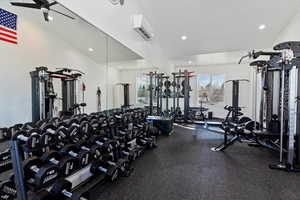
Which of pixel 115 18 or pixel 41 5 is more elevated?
pixel 115 18

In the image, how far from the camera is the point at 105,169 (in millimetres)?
2141

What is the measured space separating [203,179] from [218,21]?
4.57 meters

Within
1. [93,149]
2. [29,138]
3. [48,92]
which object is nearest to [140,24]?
[48,92]

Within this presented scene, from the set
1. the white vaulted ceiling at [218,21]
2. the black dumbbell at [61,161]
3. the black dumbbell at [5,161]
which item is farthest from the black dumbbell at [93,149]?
the white vaulted ceiling at [218,21]

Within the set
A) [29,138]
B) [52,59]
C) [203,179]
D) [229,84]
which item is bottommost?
[203,179]

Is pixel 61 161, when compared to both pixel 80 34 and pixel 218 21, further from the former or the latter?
pixel 218 21

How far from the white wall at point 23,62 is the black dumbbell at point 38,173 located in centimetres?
55

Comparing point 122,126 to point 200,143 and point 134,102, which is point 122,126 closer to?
point 134,102

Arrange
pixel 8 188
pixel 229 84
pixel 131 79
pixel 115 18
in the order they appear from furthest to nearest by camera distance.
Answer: pixel 229 84 < pixel 131 79 < pixel 115 18 < pixel 8 188

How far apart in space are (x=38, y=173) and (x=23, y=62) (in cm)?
118

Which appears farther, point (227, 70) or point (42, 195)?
point (227, 70)

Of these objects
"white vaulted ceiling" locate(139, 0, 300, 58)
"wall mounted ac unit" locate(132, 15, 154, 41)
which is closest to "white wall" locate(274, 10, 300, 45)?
"white vaulted ceiling" locate(139, 0, 300, 58)

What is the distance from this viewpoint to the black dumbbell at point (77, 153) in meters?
1.80

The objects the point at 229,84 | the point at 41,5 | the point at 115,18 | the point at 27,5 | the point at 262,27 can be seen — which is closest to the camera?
the point at 27,5
